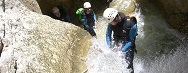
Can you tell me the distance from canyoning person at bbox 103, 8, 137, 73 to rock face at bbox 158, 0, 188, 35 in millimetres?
2935

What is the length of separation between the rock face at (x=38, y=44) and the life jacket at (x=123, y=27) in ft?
2.34

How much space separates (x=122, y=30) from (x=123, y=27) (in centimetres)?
14

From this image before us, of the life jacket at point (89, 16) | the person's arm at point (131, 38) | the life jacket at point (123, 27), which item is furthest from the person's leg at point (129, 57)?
the life jacket at point (89, 16)

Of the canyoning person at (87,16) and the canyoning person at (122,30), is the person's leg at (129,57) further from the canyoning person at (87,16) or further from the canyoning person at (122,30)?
the canyoning person at (87,16)

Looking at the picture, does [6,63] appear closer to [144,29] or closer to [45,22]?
[45,22]

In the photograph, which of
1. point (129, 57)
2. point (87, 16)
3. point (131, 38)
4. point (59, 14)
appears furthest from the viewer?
point (59, 14)

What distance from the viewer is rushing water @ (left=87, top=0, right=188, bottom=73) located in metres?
6.94

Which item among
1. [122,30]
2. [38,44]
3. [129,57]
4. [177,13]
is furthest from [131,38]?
[177,13]

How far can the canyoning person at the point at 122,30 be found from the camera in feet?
21.6

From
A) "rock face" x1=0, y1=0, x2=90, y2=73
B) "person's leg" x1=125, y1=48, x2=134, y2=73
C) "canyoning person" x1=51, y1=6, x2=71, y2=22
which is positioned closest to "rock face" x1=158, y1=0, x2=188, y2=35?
"person's leg" x1=125, y1=48, x2=134, y2=73

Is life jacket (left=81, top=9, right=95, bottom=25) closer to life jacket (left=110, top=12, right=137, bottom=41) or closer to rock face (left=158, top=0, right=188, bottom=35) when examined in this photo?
rock face (left=158, top=0, right=188, bottom=35)

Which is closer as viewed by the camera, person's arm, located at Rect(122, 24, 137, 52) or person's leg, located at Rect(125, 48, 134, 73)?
person's arm, located at Rect(122, 24, 137, 52)

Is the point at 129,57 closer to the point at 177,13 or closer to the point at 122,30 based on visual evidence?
the point at 122,30

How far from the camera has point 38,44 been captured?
225 inches
